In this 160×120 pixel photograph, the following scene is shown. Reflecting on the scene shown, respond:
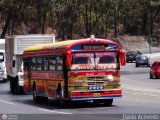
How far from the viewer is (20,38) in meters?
38.1

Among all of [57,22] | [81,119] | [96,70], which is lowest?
[81,119]

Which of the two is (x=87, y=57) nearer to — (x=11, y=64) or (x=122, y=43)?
(x=11, y=64)

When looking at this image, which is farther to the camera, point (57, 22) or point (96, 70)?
point (57, 22)

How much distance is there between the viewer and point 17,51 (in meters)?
37.8

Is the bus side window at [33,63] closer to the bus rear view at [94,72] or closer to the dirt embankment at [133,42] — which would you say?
the bus rear view at [94,72]

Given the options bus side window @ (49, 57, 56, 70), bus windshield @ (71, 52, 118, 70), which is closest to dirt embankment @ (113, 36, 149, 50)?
bus side window @ (49, 57, 56, 70)

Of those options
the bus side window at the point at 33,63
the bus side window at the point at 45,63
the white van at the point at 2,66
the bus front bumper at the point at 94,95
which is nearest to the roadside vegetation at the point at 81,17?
the white van at the point at 2,66

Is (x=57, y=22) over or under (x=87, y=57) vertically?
over

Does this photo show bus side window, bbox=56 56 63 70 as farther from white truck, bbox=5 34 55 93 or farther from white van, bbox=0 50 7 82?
white van, bbox=0 50 7 82

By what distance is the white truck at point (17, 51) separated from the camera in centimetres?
3525

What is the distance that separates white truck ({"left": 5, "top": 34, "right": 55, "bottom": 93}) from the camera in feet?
116

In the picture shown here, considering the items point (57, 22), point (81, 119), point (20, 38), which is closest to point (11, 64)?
point (20, 38)

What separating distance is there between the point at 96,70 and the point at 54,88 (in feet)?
6.98

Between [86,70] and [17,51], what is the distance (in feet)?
47.7
